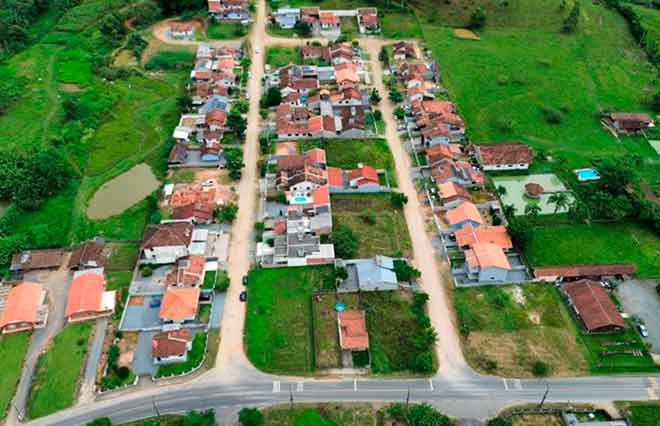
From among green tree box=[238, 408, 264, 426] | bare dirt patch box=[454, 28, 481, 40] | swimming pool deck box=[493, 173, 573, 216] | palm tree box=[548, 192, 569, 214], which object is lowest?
green tree box=[238, 408, 264, 426]

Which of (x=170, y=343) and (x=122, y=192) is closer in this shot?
(x=170, y=343)

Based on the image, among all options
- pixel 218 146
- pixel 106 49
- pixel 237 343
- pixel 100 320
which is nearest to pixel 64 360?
pixel 100 320

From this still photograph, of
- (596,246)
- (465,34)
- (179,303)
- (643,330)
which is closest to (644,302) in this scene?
(643,330)

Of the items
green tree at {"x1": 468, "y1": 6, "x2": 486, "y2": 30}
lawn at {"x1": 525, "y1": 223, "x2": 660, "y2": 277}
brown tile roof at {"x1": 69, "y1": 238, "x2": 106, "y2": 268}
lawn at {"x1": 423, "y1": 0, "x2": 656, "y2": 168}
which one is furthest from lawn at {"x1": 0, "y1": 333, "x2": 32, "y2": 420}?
green tree at {"x1": 468, "y1": 6, "x2": 486, "y2": 30}

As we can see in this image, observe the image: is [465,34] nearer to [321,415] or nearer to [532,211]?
[532,211]

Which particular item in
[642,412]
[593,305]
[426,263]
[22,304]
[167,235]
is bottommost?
[642,412]

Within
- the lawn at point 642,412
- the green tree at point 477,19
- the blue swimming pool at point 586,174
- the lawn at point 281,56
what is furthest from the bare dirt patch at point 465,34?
the lawn at point 642,412

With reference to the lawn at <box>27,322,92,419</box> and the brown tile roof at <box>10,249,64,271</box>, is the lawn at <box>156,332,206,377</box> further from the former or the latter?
the brown tile roof at <box>10,249,64,271</box>

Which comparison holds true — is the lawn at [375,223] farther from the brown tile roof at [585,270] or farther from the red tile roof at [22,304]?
the red tile roof at [22,304]
